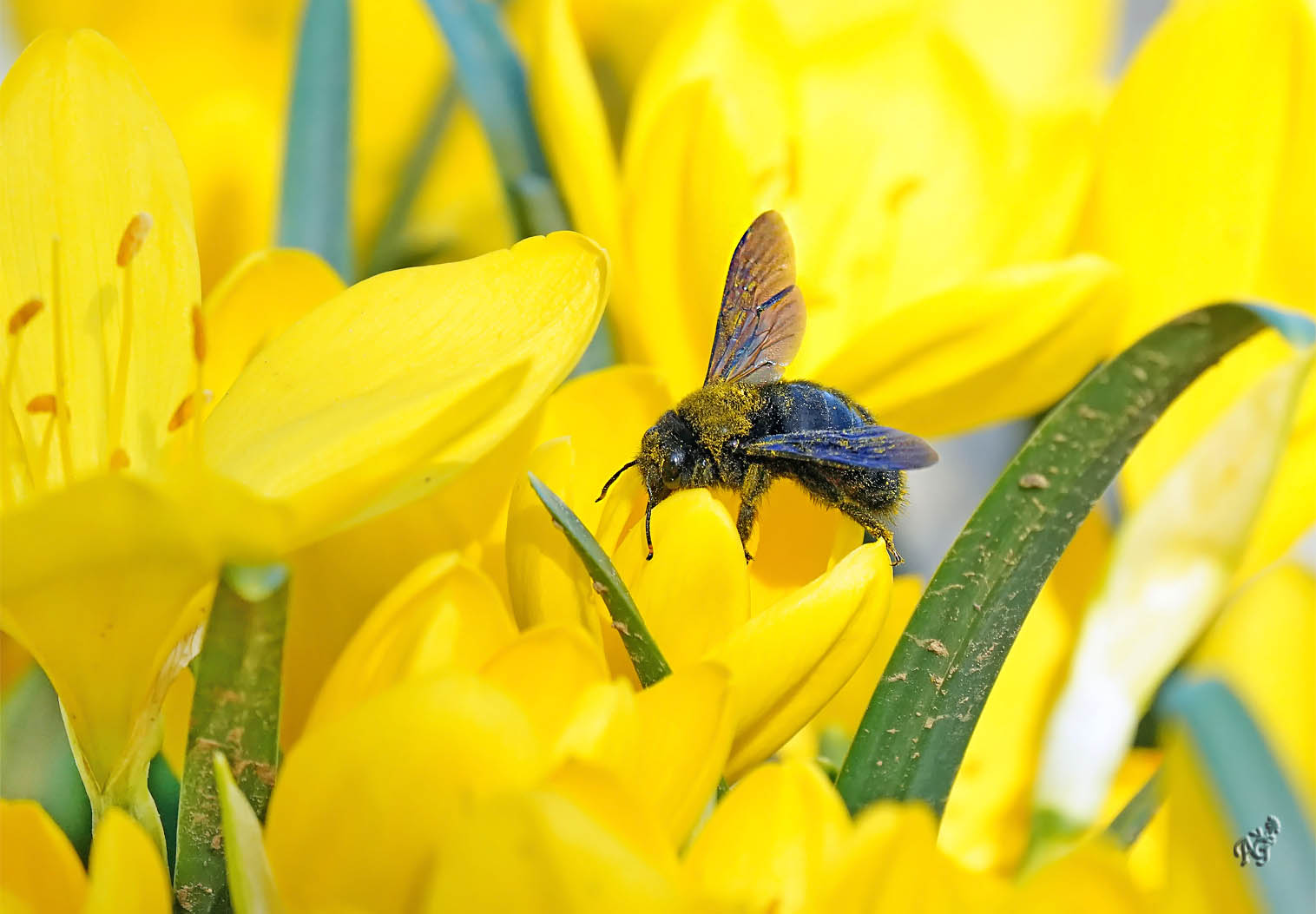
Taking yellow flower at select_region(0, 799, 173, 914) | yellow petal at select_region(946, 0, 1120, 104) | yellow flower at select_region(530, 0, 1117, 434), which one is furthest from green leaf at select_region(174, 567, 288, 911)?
yellow petal at select_region(946, 0, 1120, 104)

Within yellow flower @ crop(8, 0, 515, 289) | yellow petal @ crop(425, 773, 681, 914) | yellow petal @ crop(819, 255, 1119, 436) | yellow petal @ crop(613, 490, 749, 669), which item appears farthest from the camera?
yellow flower @ crop(8, 0, 515, 289)

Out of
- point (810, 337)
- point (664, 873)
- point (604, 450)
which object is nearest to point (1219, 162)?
point (810, 337)

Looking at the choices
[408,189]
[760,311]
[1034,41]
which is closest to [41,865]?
[760,311]

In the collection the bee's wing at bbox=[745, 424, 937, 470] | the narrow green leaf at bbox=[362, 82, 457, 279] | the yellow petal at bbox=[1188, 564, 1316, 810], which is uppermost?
→ the narrow green leaf at bbox=[362, 82, 457, 279]

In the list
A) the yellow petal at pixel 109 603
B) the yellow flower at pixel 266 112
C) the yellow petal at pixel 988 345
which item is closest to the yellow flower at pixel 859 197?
the yellow petal at pixel 988 345

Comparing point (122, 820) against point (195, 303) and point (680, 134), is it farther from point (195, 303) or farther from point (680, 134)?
point (680, 134)

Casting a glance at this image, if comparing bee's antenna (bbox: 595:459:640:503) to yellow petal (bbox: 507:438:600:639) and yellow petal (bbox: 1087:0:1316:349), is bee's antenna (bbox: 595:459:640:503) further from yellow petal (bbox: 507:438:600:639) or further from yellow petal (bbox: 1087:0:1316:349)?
yellow petal (bbox: 1087:0:1316:349)
